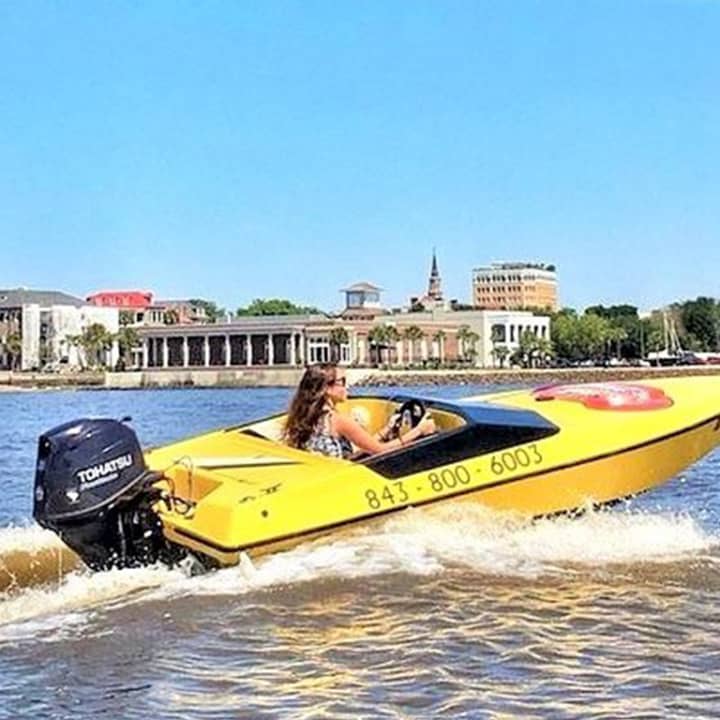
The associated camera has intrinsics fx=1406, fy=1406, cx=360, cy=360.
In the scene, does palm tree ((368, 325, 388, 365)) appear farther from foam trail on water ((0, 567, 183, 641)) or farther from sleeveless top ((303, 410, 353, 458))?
foam trail on water ((0, 567, 183, 641))

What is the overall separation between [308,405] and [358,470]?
1084mm

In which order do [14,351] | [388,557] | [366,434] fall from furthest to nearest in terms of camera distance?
[14,351] < [366,434] < [388,557]

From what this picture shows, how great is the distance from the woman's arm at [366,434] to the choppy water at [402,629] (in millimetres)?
687

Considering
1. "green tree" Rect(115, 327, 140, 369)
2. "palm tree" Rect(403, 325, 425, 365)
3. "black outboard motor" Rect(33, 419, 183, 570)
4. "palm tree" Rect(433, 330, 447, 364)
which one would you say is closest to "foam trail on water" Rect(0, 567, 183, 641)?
"black outboard motor" Rect(33, 419, 183, 570)

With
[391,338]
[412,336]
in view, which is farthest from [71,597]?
[412,336]

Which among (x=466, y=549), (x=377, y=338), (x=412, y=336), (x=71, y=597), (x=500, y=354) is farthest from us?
(x=500, y=354)

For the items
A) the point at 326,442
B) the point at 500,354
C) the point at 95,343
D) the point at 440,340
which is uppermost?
the point at 95,343

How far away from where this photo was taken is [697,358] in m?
164

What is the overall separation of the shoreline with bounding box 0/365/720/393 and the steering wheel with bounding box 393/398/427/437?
452 feet

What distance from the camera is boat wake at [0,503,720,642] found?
9141 mm

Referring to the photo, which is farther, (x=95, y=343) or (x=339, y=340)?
(x=95, y=343)

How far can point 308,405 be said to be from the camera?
11.1m

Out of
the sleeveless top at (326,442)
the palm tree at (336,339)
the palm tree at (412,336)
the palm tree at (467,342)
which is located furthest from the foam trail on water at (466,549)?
the palm tree at (467,342)

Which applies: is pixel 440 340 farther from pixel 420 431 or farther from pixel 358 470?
pixel 358 470
